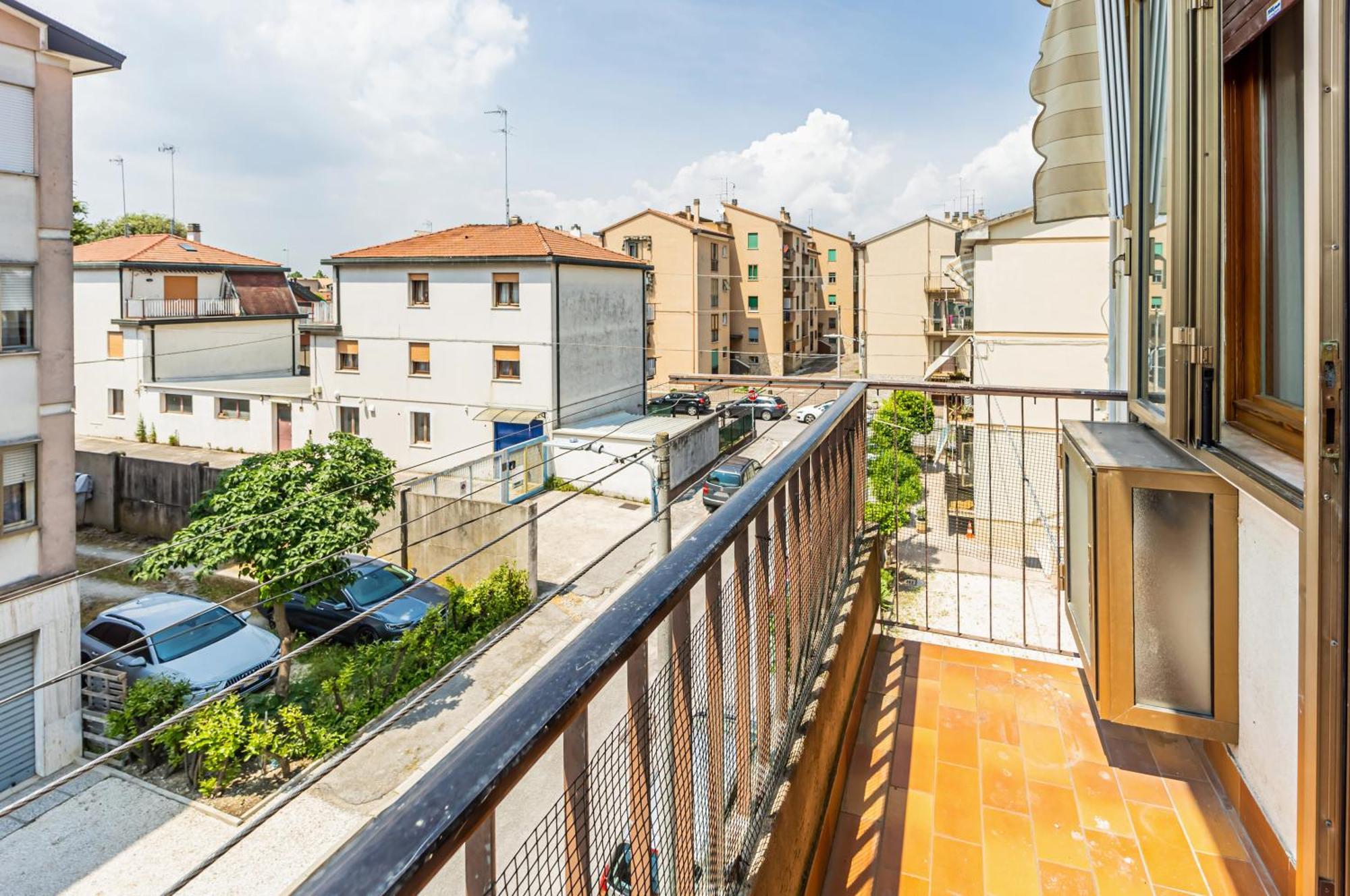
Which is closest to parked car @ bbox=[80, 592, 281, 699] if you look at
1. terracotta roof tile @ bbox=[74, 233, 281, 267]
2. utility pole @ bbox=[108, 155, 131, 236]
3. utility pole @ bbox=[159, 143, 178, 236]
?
terracotta roof tile @ bbox=[74, 233, 281, 267]

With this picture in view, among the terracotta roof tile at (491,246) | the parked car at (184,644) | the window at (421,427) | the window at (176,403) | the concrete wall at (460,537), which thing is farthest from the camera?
the window at (176,403)

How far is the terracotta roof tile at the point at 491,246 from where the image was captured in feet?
57.0

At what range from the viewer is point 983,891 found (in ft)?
5.39

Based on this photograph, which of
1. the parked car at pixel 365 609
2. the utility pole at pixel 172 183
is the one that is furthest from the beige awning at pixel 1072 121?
the utility pole at pixel 172 183

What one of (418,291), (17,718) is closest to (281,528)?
(17,718)

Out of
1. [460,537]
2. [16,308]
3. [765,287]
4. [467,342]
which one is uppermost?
[765,287]

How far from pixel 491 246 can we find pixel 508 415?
13.1 feet

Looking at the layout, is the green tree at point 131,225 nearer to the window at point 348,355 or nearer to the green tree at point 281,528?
the window at point 348,355

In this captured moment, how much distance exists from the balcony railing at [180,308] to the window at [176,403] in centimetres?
206

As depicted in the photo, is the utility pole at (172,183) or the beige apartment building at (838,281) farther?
the beige apartment building at (838,281)

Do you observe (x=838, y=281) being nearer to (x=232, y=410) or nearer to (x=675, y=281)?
(x=675, y=281)

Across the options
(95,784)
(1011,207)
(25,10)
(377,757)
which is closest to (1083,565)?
(377,757)

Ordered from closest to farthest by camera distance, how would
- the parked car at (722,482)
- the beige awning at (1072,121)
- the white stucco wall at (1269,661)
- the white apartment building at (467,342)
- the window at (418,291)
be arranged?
the white stucco wall at (1269,661) < the beige awning at (1072,121) < the parked car at (722,482) < the white apartment building at (467,342) < the window at (418,291)

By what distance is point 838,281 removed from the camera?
43.0m
